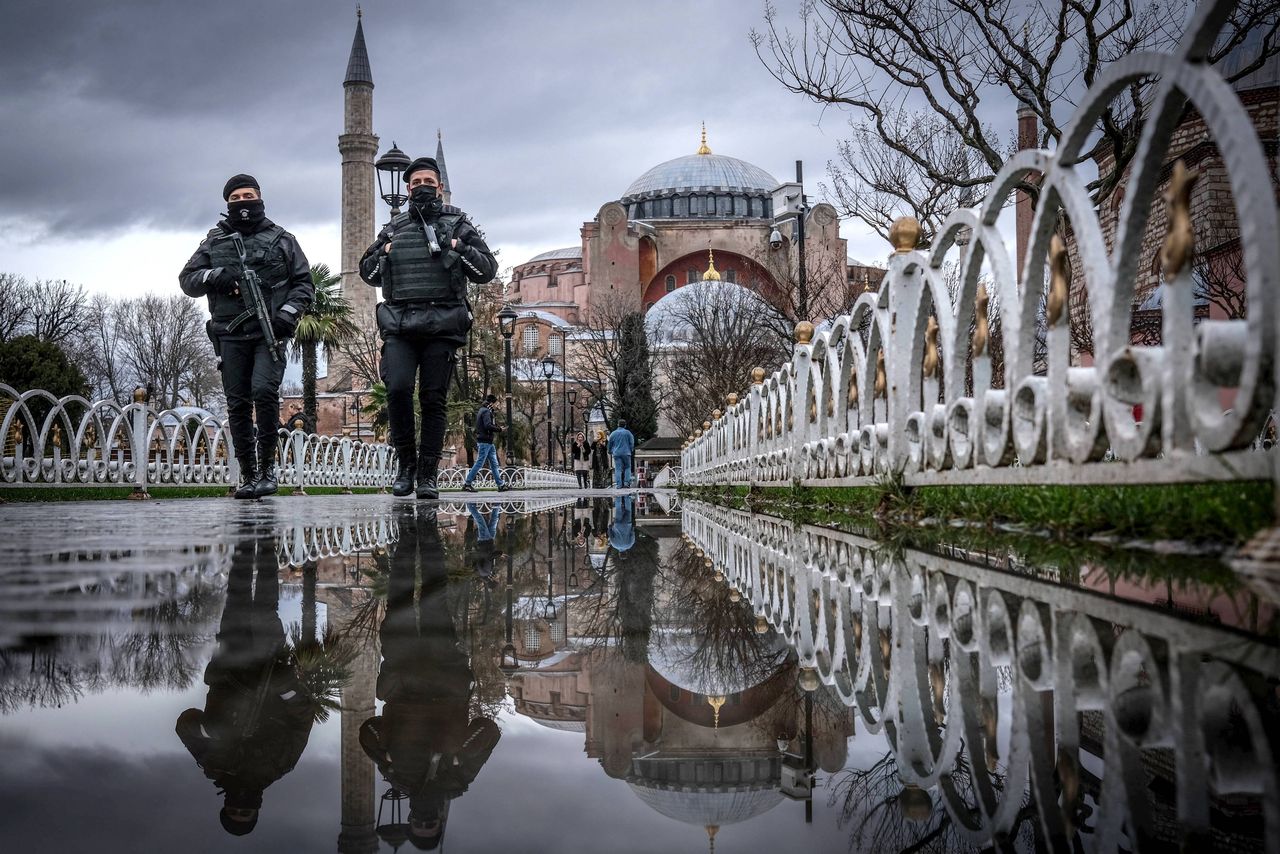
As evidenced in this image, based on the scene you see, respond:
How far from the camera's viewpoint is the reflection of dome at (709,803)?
0.85 metres

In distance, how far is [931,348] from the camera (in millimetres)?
4102

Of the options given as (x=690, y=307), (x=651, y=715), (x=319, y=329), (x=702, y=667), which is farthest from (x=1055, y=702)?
(x=690, y=307)

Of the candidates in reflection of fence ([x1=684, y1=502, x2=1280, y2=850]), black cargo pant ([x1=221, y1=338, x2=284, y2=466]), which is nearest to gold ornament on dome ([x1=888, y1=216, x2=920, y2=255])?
reflection of fence ([x1=684, y1=502, x2=1280, y2=850])

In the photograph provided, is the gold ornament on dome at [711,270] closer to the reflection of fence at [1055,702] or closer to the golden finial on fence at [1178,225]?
the golden finial on fence at [1178,225]

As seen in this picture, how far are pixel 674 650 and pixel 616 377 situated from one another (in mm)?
52571

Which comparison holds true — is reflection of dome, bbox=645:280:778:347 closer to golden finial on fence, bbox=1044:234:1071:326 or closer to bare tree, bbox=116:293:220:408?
bare tree, bbox=116:293:220:408

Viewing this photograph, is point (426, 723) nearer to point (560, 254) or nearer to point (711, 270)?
point (711, 270)

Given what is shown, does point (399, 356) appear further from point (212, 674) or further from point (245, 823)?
point (245, 823)

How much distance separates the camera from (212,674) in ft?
4.42

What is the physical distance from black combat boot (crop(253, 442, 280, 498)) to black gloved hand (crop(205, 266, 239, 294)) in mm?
1246

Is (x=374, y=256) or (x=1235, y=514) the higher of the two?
(x=374, y=256)

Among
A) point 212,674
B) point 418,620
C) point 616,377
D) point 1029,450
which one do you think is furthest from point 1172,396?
point 616,377

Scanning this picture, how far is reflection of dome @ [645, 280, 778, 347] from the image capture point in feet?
148

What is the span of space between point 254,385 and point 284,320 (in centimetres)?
56
